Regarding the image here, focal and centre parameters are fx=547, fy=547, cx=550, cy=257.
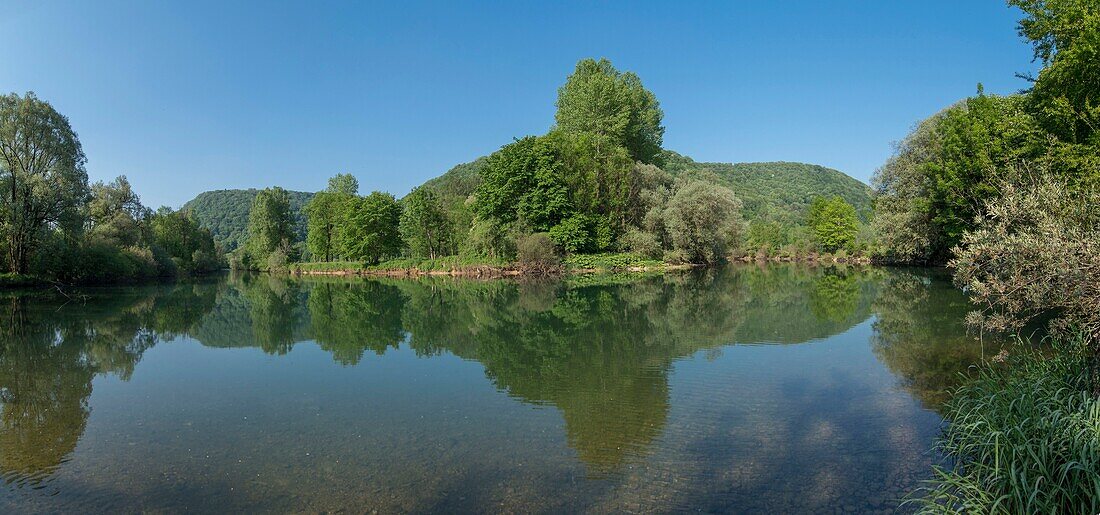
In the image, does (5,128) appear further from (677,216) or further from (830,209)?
(830,209)

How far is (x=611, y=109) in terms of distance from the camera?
5638 cm

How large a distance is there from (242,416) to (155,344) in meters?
9.96

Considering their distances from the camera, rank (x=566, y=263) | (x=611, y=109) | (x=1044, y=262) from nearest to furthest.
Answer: (x=1044, y=262), (x=566, y=263), (x=611, y=109)

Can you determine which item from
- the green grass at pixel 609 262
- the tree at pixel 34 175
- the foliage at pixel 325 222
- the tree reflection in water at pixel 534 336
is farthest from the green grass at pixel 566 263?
the tree at pixel 34 175

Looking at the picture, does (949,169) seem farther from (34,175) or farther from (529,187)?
(34,175)

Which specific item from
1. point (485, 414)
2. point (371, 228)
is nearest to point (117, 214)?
point (371, 228)

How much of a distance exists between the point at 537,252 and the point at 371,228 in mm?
28107

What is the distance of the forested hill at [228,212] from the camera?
129625mm

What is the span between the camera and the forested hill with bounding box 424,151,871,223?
103500mm

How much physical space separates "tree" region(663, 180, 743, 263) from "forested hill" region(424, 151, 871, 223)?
36.0 metres

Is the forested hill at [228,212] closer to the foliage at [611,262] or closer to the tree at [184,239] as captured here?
the tree at [184,239]

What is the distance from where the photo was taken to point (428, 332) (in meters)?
17.1

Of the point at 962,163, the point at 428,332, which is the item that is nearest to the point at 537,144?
the point at 962,163

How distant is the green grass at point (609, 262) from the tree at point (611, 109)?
11.8 metres
